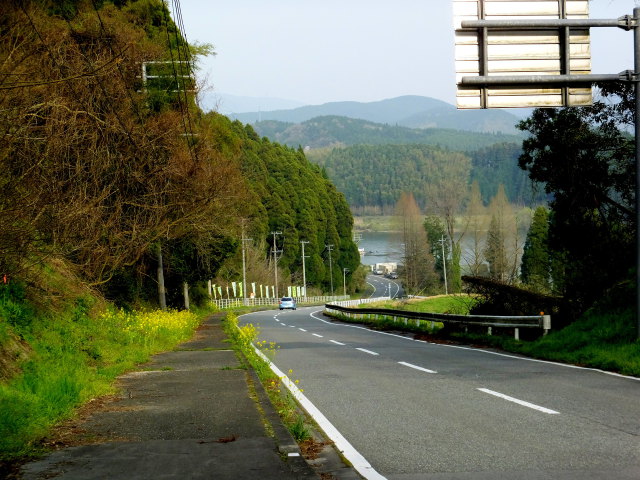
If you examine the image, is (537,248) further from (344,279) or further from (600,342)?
(600,342)

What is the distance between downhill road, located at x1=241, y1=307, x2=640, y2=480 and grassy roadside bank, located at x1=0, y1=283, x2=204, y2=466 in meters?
3.16

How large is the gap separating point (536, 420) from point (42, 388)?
615 cm

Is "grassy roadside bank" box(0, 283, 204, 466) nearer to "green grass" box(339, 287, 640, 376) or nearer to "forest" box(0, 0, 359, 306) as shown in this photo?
"forest" box(0, 0, 359, 306)

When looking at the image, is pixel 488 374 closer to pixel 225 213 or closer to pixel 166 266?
pixel 225 213

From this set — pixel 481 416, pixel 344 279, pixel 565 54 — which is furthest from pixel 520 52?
pixel 344 279

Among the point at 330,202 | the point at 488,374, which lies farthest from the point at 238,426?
the point at 330,202

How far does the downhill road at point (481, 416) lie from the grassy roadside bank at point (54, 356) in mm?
3163

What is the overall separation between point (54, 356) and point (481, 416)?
24.9 feet

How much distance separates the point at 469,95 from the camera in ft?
42.9

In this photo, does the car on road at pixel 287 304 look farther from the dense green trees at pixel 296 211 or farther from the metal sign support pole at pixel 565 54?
the metal sign support pole at pixel 565 54

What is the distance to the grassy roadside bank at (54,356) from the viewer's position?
7930 mm

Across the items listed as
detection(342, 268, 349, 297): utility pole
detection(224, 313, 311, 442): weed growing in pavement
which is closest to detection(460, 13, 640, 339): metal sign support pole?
detection(224, 313, 311, 442): weed growing in pavement

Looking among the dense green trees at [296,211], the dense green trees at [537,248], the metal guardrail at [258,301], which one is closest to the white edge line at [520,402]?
the metal guardrail at [258,301]

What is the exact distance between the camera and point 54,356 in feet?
42.9
